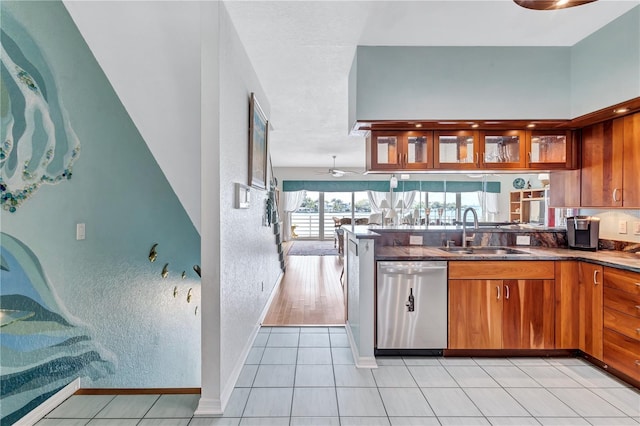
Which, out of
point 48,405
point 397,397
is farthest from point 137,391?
point 397,397

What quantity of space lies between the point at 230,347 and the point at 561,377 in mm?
2352

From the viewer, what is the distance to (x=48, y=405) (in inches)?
81.9

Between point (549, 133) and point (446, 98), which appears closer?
point (446, 98)

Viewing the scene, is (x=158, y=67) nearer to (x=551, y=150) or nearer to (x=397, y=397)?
(x=397, y=397)

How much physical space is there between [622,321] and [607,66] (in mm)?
1851

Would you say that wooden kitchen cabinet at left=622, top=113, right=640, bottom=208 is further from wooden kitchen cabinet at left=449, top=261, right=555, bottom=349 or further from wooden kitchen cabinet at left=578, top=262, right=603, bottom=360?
wooden kitchen cabinet at left=449, top=261, right=555, bottom=349

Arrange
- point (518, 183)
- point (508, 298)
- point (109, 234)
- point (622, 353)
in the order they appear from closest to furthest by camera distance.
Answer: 1. point (622, 353)
2. point (508, 298)
3. point (109, 234)
4. point (518, 183)

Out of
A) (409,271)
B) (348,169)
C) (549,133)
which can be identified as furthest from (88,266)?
(348,169)

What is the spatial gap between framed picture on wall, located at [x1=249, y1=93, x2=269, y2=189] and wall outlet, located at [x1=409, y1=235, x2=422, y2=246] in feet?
5.16

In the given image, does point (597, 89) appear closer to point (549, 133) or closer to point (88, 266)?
point (549, 133)

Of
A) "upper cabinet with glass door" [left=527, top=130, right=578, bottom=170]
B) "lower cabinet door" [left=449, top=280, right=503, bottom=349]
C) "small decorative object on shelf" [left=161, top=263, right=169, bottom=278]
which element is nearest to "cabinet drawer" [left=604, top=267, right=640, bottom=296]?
"lower cabinet door" [left=449, top=280, right=503, bottom=349]

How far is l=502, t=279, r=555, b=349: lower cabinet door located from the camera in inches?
104

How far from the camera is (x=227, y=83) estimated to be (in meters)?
2.18

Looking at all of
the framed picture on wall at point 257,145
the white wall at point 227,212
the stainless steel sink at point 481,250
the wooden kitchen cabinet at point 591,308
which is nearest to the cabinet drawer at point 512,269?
the wooden kitchen cabinet at point 591,308
